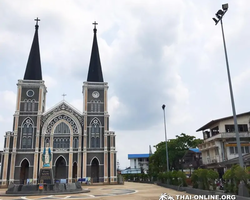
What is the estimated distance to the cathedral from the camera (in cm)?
4650

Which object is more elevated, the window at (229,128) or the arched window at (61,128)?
the arched window at (61,128)

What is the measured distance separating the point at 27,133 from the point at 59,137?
5806 mm

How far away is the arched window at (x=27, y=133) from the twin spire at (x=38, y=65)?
9.06m

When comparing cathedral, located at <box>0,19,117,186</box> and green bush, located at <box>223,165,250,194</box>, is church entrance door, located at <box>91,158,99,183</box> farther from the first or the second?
green bush, located at <box>223,165,250,194</box>

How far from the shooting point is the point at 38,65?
53125 mm

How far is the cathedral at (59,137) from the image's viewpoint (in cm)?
4650

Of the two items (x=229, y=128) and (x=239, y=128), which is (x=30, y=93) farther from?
(x=239, y=128)

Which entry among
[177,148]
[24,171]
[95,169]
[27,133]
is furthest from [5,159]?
[177,148]

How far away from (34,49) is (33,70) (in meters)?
4.60

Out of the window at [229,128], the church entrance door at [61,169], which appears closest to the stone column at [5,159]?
the church entrance door at [61,169]

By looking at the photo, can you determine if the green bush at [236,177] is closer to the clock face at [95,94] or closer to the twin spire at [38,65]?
the clock face at [95,94]

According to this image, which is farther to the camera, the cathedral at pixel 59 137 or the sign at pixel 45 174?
the cathedral at pixel 59 137

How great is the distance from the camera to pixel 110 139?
163 ft

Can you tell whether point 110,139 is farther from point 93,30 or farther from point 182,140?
point 93,30
